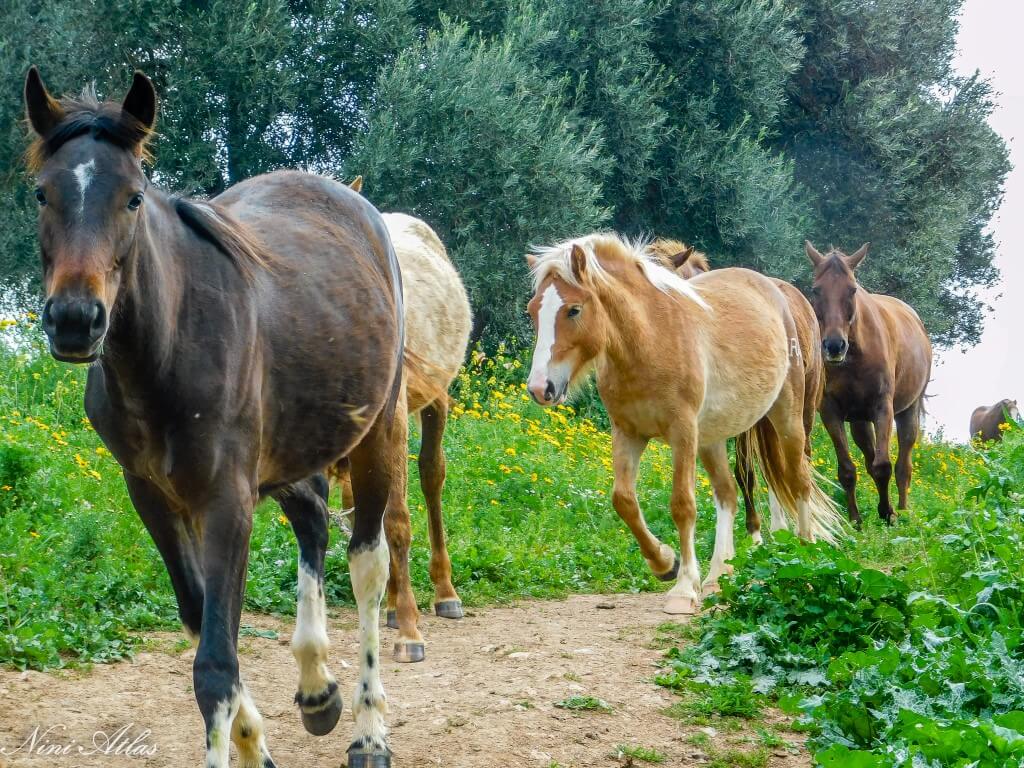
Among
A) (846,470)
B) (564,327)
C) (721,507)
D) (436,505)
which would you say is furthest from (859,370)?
(436,505)

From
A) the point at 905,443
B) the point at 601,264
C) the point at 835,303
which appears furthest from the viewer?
the point at 905,443

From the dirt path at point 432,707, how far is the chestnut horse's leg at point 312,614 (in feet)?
0.58

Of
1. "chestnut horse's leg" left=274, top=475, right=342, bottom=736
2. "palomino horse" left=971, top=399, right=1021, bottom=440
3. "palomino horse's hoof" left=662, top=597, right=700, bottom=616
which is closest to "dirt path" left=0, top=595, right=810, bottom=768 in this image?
"chestnut horse's leg" left=274, top=475, right=342, bottom=736

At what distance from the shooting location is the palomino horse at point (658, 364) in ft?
22.1

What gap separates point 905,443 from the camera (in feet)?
41.3

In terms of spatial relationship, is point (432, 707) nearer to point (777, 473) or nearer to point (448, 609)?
point (448, 609)

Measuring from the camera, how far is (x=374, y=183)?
14461mm

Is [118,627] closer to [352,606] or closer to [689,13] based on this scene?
[352,606]

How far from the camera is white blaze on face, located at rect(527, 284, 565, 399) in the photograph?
21.7 ft

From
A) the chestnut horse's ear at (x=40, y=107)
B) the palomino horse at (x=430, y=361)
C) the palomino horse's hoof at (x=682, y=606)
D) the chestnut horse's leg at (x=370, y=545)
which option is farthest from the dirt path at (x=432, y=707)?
the chestnut horse's ear at (x=40, y=107)

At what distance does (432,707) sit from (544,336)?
2.86 metres

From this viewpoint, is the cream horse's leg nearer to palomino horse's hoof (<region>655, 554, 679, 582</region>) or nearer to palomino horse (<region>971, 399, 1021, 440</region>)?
palomino horse's hoof (<region>655, 554, 679, 582</region>)

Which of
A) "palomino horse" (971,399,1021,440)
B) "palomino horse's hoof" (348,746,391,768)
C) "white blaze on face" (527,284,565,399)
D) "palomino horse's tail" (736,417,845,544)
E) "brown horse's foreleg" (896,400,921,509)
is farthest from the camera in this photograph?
"palomino horse" (971,399,1021,440)

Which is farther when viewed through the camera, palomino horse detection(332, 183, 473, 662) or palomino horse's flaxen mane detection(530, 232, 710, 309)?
palomino horse's flaxen mane detection(530, 232, 710, 309)
